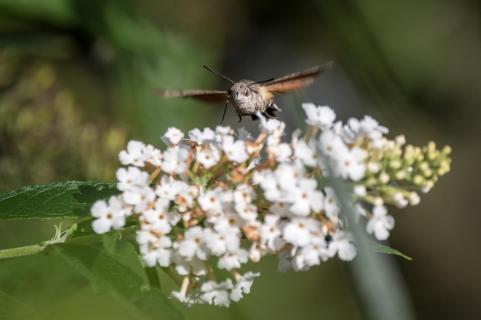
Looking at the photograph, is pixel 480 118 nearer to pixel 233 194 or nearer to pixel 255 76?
pixel 255 76

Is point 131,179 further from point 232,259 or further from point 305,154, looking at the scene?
point 305,154

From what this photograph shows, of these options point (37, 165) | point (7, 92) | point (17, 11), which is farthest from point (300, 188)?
point (17, 11)

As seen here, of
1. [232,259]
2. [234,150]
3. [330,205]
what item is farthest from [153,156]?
[330,205]

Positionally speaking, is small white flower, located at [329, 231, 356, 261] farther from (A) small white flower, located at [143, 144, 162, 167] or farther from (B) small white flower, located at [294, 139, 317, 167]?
(A) small white flower, located at [143, 144, 162, 167]

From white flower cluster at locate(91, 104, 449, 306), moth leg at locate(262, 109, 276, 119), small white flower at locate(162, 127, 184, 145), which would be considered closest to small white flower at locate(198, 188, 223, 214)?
white flower cluster at locate(91, 104, 449, 306)

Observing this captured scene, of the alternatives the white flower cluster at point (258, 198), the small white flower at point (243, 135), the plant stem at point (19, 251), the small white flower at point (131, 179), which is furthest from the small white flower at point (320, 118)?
the plant stem at point (19, 251)

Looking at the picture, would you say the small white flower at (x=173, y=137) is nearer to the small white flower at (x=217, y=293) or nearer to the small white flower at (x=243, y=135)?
the small white flower at (x=243, y=135)
